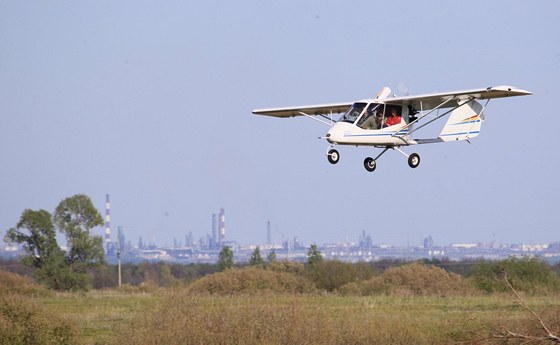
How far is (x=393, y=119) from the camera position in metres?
29.6

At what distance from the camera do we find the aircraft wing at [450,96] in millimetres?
29080

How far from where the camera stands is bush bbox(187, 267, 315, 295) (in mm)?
54688

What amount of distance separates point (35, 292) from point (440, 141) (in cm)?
3083

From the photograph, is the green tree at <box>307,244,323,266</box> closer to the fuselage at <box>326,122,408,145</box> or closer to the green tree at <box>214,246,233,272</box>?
the green tree at <box>214,246,233,272</box>

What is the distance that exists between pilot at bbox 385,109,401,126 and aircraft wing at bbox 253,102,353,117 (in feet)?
8.64

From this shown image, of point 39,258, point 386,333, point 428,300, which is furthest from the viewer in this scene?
point 39,258

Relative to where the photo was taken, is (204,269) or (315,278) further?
(204,269)

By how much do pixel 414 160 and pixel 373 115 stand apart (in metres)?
2.71

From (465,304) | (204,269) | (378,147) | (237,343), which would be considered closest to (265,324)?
(237,343)

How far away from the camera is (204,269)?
4660 inches

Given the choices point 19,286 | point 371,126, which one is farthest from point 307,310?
point 19,286

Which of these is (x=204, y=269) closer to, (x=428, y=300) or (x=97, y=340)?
(x=428, y=300)

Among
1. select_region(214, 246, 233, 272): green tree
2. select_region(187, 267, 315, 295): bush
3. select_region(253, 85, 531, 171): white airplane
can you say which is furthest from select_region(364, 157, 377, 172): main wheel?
select_region(214, 246, 233, 272): green tree

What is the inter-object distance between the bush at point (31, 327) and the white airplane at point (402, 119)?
10.7 m
